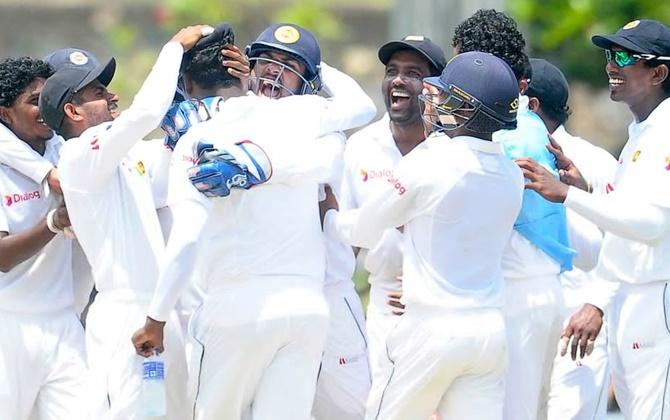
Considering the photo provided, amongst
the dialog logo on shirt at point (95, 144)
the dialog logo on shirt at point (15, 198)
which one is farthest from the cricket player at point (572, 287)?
the dialog logo on shirt at point (15, 198)

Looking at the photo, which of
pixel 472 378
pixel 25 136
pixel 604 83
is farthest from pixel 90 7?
pixel 472 378

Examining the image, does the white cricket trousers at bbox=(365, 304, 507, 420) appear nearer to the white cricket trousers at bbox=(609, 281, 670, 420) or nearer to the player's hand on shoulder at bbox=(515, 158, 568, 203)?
the player's hand on shoulder at bbox=(515, 158, 568, 203)

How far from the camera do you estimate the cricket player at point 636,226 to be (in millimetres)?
7547

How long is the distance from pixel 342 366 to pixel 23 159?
6.02ft

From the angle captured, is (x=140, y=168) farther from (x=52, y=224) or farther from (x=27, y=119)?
(x=27, y=119)

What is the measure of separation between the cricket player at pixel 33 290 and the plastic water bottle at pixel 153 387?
1.39ft

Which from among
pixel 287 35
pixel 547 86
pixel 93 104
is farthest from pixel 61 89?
pixel 547 86

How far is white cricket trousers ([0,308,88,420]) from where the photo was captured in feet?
26.0

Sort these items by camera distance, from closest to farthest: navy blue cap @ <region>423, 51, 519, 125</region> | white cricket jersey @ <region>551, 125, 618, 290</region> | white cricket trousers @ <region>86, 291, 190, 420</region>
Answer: navy blue cap @ <region>423, 51, 519, 125</region>, white cricket trousers @ <region>86, 291, 190, 420</region>, white cricket jersey @ <region>551, 125, 618, 290</region>

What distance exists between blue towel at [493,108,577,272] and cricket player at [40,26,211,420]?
158 cm

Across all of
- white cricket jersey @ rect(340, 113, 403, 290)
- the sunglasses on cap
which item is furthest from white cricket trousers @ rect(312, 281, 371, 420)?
the sunglasses on cap

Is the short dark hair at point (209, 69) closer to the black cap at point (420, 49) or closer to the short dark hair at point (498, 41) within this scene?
the black cap at point (420, 49)

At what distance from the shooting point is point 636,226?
7547 mm

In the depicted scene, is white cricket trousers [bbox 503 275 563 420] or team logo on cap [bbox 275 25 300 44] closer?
team logo on cap [bbox 275 25 300 44]
